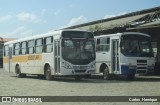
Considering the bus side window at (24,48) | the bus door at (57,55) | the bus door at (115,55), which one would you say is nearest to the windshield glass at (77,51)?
the bus door at (57,55)

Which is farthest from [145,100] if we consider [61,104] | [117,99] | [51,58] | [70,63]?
[51,58]

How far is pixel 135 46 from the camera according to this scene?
846 inches

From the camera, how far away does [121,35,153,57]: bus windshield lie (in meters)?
21.2

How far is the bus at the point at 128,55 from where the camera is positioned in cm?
2105

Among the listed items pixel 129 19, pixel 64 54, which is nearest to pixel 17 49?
pixel 64 54

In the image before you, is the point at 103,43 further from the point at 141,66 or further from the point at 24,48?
the point at 24,48

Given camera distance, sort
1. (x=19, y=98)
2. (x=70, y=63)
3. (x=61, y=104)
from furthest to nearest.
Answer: (x=70, y=63) → (x=19, y=98) → (x=61, y=104)

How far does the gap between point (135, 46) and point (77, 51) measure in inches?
124

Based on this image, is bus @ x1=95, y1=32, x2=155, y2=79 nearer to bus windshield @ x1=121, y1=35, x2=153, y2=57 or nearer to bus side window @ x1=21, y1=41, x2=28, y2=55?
bus windshield @ x1=121, y1=35, x2=153, y2=57

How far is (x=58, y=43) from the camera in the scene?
69.7 ft

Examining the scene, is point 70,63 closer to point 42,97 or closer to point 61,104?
point 42,97

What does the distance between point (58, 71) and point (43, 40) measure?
2975 mm

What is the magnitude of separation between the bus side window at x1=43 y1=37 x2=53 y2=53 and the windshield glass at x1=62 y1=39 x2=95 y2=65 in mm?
1502

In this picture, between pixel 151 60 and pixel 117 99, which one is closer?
pixel 117 99
